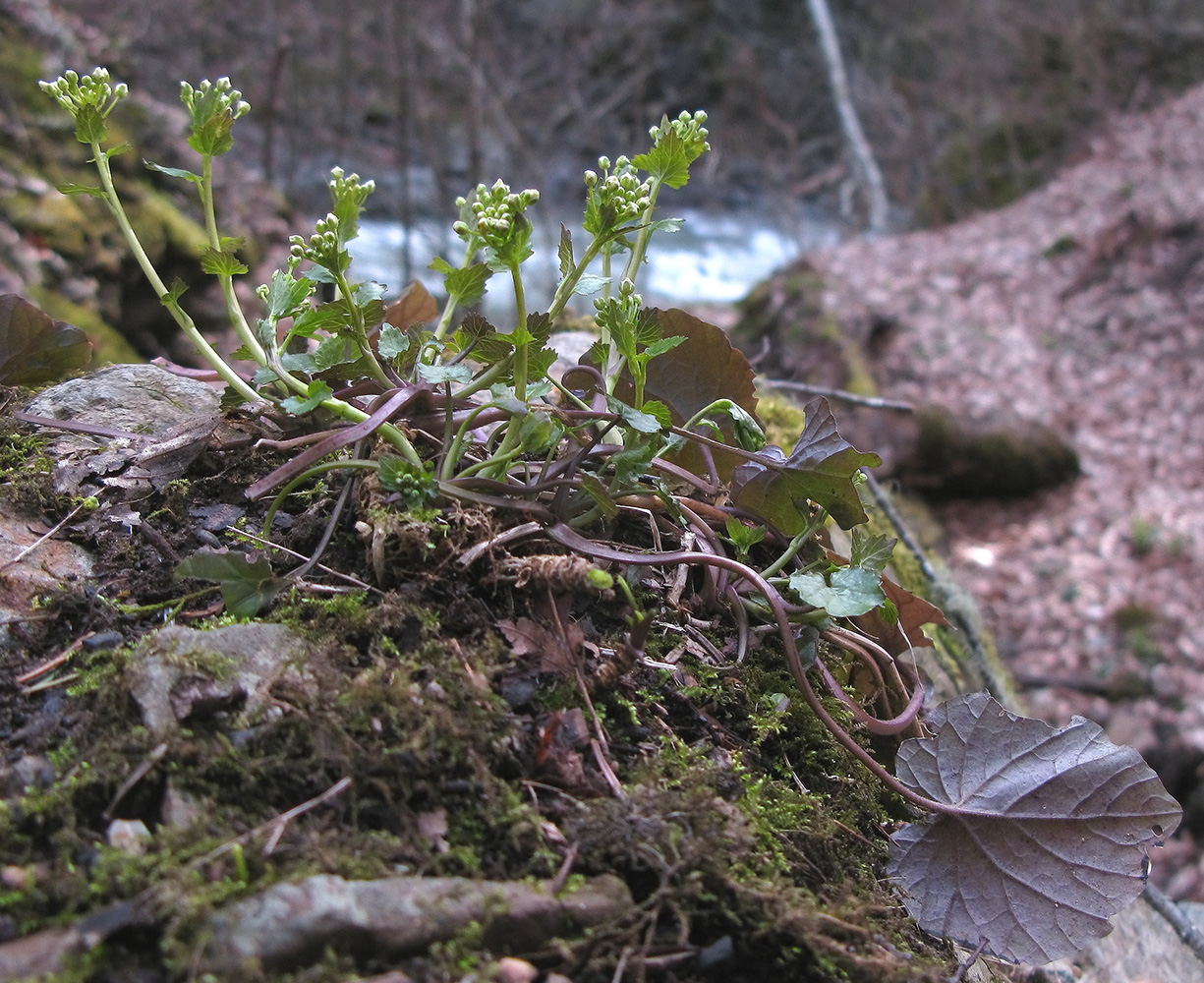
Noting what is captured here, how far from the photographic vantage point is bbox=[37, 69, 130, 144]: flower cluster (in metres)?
1.33

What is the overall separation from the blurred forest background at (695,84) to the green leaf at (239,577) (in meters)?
8.47

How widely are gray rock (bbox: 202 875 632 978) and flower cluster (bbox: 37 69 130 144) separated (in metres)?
1.20

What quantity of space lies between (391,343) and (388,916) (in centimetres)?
91

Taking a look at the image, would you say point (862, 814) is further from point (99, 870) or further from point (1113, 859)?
point (99, 870)

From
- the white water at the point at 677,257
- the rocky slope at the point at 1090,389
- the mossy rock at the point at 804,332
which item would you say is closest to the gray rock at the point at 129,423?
the rocky slope at the point at 1090,389

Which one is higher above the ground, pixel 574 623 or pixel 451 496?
pixel 451 496

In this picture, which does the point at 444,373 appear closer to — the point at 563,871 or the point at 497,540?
the point at 497,540

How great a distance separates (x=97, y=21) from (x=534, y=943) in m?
12.8

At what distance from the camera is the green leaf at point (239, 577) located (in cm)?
118

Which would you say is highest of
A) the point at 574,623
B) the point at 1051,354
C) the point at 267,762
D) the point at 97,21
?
the point at 97,21

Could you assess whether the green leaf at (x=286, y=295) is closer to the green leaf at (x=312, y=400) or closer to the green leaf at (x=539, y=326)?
the green leaf at (x=312, y=400)

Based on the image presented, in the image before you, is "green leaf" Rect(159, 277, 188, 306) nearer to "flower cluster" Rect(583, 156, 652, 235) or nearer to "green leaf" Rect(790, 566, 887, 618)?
"flower cluster" Rect(583, 156, 652, 235)

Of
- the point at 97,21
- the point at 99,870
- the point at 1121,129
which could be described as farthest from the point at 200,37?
the point at 99,870

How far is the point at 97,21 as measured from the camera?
33.4ft
